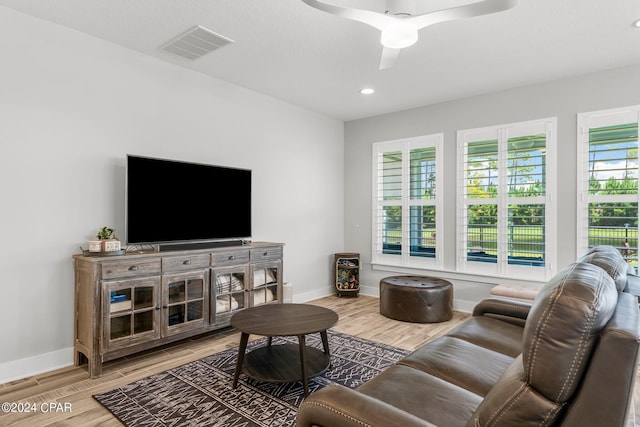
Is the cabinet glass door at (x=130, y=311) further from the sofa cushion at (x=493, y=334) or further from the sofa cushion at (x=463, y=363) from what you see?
the sofa cushion at (x=493, y=334)

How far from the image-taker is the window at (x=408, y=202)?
16.0 ft

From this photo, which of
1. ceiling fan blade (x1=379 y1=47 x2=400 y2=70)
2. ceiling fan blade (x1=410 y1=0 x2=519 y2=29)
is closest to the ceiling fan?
ceiling fan blade (x1=410 y1=0 x2=519 y2=29)

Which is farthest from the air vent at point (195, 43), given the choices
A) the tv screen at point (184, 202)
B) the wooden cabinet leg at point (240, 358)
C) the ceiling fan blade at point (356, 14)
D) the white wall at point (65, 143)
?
the wooden cabinet leg at point (240, 358)

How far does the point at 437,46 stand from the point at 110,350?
12.0 feet

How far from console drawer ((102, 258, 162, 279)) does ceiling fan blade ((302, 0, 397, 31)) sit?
7.43ft

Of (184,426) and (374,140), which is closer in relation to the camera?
(184,426)

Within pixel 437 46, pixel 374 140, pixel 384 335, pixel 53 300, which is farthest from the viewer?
pixel 374 140

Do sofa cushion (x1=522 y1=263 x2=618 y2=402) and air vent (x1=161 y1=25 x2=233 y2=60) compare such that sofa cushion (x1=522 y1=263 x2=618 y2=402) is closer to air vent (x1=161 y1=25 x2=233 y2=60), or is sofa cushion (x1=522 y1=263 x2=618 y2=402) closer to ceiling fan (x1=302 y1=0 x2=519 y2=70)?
ceiling fan (x1=302 y1=0 x2=519 y2=70)

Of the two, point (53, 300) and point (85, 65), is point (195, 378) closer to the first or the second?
point (53, 300)

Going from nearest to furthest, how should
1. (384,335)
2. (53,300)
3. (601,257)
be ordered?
(601,257), (53,300), (384,335)

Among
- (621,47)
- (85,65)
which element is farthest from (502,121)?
(85,65)

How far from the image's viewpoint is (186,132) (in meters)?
3.73

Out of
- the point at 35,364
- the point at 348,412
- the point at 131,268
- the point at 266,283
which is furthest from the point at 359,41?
the point at 35,364

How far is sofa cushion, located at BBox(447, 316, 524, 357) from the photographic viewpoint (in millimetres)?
2098
